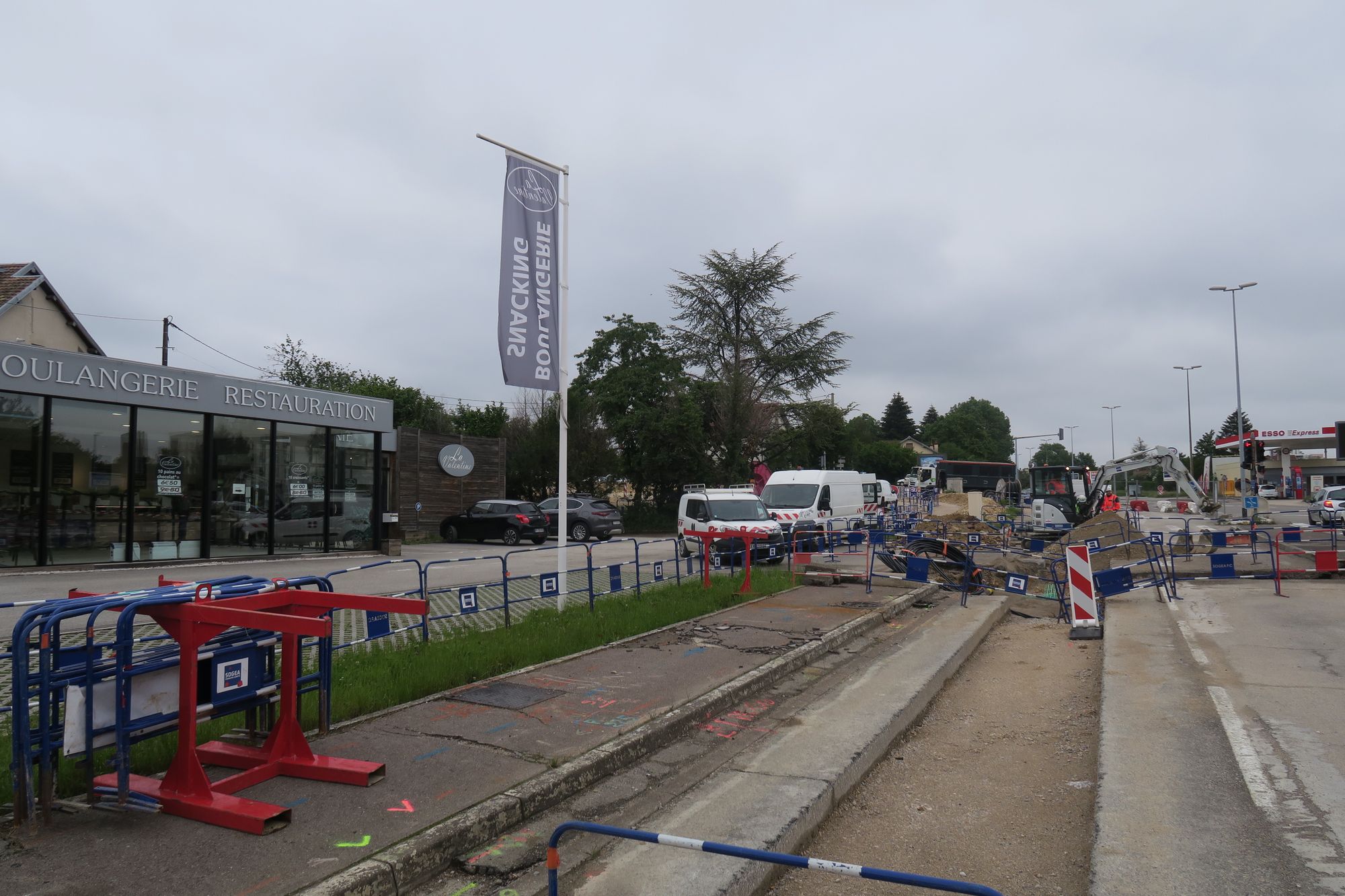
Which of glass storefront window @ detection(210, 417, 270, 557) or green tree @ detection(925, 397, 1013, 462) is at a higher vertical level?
green tree @ detection(925, 397, 1013, 462)

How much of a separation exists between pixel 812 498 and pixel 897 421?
405 feet

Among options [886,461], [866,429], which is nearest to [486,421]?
[886,461]

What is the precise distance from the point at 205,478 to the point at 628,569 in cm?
1096

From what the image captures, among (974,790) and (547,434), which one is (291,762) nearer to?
(974,790)

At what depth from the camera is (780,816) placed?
4895 mm

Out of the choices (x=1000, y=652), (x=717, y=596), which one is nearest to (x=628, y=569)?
(x=717, y=596)

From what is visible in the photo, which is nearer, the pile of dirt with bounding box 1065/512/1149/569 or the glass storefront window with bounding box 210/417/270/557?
the glass storefront window with bounding box 210/417/270/557

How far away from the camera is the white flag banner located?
441 inches

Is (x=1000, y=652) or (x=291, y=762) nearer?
(x=291, y=762)

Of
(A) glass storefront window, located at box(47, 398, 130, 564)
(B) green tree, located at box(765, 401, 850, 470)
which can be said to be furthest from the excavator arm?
(A) glass storefront window, located at box(47, 398, 130, 564)

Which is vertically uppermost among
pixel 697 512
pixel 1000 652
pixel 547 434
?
pixel 547 434

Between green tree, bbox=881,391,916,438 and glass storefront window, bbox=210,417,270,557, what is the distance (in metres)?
132

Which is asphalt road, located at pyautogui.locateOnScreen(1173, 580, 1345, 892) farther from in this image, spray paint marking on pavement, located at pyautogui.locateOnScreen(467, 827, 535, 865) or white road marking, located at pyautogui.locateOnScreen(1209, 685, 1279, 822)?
spray paint marking on pavement, located at pyautogui.locateOnScreen(467, 827, 535, 865)

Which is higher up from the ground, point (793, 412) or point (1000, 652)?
point (793, 412)
